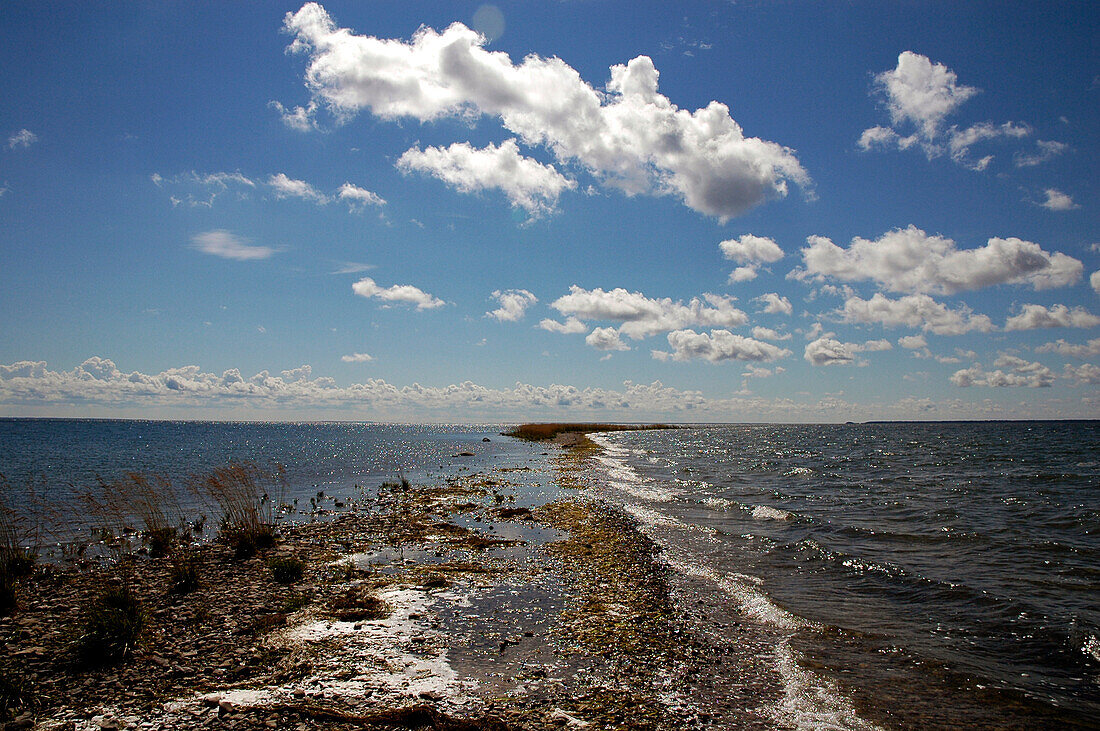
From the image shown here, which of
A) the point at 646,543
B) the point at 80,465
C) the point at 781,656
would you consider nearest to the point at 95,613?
the point at 781,656

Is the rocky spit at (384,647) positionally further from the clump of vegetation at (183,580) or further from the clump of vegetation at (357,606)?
the clump of vegetation at (183,580)

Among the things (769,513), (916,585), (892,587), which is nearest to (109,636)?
(892,587)

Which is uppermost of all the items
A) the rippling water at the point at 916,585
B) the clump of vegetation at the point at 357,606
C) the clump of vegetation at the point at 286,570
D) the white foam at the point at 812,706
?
the clump of vegetation at the point at 286,570

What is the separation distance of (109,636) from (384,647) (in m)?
4.83

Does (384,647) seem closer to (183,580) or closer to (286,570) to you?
(286,570)

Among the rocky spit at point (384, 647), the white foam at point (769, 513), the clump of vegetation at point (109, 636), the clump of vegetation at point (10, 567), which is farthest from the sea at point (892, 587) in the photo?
the clump of vegetation at point (109, 636)

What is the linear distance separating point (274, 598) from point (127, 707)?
515 centimetres

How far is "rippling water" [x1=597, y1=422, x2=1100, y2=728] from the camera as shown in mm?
9898

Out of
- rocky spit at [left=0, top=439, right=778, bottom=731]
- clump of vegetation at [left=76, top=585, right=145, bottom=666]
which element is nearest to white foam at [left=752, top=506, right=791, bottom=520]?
rocky spit at [left=0, top=439, right=778, bottom=731]

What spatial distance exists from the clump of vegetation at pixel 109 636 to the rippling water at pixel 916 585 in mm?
11608

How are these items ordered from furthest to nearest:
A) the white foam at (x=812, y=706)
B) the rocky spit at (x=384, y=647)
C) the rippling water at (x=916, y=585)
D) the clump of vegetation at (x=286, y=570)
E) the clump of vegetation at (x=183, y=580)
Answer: the clump of vegetation at (x=286, y=570), the clump of vegetation at (x=183, y=580), the rippling water at (x=916, y=585), the white foam at (x=812, y=706), the rocky spit at (x=384, y=647)

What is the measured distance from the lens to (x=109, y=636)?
32.7ft

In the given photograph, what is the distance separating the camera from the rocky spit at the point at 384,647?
8375 mm

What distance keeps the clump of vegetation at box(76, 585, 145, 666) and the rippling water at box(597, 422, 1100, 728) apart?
38.1 feet
